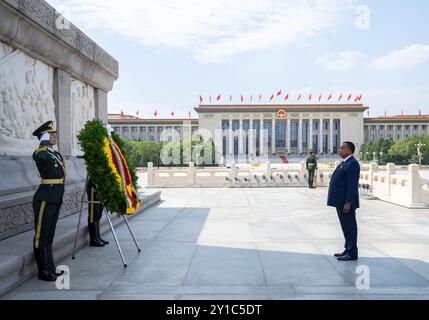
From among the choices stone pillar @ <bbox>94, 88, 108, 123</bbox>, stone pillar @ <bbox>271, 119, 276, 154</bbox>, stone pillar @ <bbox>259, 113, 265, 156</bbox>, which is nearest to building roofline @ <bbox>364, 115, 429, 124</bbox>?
stone pillar @ <bbox>271, 119, 276, 154</bbox>

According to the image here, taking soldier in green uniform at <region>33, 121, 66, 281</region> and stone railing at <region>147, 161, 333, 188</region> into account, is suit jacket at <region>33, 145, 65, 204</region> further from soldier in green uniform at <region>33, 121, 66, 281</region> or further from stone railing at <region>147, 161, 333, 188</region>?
stone railing at <region>147, 161, 333, 188</region>

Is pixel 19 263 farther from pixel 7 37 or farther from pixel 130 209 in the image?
pixel 7 37

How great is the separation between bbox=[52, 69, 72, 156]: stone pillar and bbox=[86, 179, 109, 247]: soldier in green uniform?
2.38m

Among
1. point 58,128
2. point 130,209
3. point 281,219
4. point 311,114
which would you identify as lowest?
point 281,219

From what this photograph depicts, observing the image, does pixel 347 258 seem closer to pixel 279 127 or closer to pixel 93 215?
pixel 93 215

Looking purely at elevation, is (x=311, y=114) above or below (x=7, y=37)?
above

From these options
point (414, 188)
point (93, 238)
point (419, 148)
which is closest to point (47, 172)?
point (93, 238)

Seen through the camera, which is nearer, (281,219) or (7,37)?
(7,37)

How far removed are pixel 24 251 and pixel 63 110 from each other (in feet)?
13.7

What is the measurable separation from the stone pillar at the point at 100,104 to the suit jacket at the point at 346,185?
6.79 meters

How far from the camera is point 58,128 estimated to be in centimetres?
803

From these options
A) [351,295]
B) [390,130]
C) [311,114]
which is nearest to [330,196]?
[351,295]

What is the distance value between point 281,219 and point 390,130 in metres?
83.9

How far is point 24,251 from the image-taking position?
15.5 feet
